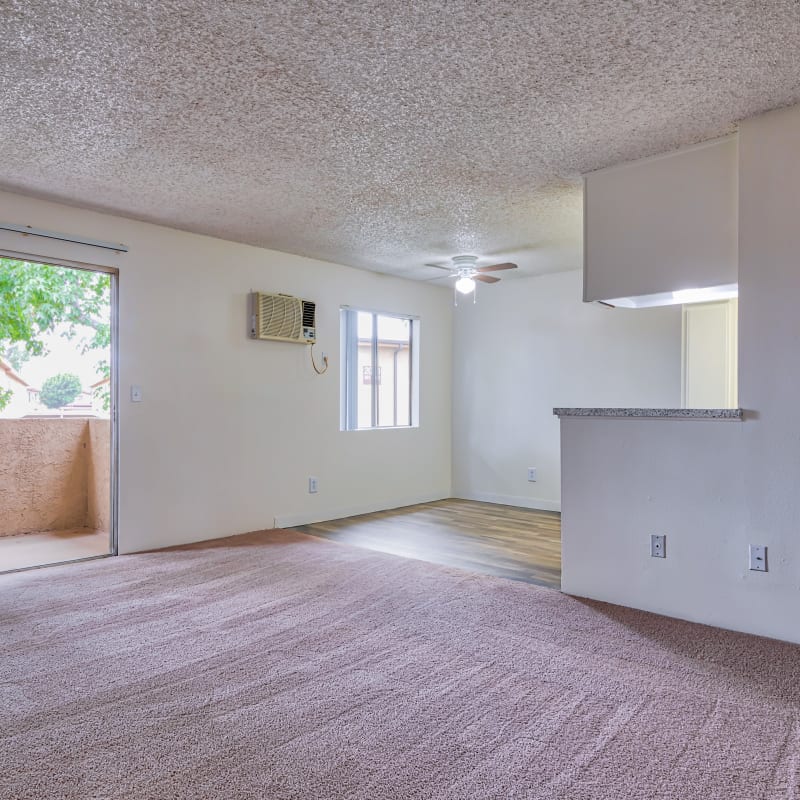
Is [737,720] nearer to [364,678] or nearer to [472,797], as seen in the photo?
[472,797]

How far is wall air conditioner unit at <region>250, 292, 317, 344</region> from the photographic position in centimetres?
496

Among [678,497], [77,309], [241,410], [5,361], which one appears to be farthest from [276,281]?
[678,497]

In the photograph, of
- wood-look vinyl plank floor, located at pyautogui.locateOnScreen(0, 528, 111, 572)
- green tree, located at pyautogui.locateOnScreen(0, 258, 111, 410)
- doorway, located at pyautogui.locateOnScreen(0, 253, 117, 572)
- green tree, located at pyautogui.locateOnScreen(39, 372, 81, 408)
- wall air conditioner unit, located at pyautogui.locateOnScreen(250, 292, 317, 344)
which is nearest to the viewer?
wood-look vinyl plank floor, located at pyautogui.locateOnScreen(0, 528, 111, 572)

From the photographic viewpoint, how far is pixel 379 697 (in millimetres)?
2154

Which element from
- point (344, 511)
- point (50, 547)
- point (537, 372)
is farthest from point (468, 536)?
point (50, 547)

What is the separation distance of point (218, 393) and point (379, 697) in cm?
317

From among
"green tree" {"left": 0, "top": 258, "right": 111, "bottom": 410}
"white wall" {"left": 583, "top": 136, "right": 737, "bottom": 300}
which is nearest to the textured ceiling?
"white wall" {"left": 583, "top": 136, "right": 737, "bottom": 300}

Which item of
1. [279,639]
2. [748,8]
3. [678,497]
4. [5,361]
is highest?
[748,8]

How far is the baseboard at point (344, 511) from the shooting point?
17.1 ft

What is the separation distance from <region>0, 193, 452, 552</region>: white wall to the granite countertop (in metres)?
2.69

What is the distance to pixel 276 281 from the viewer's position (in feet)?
17.0

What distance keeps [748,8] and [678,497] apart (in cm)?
203

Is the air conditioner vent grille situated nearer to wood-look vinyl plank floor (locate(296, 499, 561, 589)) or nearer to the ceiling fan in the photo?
the ceiling fan

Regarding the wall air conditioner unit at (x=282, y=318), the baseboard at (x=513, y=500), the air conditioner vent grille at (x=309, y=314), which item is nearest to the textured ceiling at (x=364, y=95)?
the wall air conditioner unit at (x=282, y=318)
